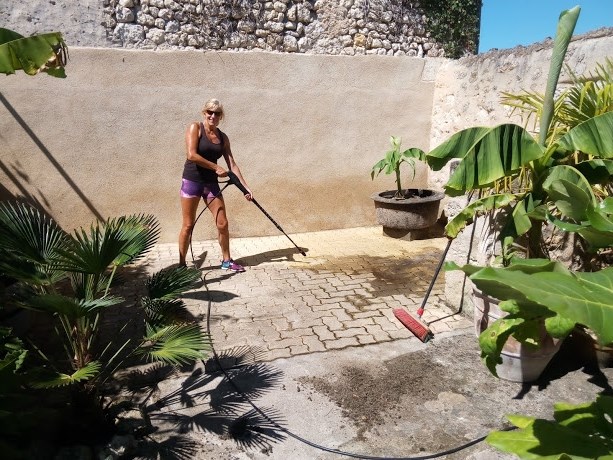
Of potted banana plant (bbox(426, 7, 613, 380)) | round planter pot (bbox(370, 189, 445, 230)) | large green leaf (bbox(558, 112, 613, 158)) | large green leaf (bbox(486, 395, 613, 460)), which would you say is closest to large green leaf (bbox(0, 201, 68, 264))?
large green leaf (bbox(486, 395, 613, 460))

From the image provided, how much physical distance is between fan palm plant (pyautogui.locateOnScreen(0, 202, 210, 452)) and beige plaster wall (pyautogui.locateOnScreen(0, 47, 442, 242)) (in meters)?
3.25

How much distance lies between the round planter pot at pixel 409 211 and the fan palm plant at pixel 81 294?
402 cm

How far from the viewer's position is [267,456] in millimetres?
2449

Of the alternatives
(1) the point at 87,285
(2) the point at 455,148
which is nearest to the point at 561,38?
(2) the point at 455,148

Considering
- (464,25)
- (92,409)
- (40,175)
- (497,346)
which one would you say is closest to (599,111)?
(497,346)

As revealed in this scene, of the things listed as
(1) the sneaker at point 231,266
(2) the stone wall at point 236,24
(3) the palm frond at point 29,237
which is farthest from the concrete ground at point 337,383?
(2) the stone wall at point 236,24

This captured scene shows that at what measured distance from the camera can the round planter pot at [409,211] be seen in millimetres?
6331

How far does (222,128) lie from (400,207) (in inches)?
109

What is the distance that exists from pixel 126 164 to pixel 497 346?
17.2 ft

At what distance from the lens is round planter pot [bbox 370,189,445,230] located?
6.33 metres

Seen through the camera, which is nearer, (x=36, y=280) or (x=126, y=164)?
(x=36, y=280)

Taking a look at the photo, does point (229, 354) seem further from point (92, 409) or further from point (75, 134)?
point (75, 134)

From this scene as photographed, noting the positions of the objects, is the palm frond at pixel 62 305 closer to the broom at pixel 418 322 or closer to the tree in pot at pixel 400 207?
the broom at pixel 418 322

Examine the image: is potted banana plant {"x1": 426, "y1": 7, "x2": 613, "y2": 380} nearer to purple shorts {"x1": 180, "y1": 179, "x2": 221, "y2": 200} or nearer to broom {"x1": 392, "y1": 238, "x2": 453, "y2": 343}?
broom {"x1": 392, "y1": 238, "x2": 453, "y2": 343}
